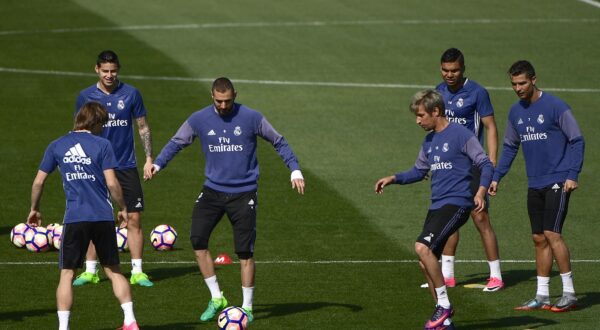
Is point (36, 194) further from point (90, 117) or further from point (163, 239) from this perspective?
point (163, 239)

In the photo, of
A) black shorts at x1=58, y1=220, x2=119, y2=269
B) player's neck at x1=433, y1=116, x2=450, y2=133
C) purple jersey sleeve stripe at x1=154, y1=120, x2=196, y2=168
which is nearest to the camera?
black shorts at x1=58, y1=220, x2=119, y2=269

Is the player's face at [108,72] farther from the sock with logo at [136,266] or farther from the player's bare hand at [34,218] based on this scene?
the player's bare hand at [34,218]

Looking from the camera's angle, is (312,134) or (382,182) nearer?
(382,182)

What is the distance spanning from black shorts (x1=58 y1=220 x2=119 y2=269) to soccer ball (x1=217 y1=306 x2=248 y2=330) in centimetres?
131

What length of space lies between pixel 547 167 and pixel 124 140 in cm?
571

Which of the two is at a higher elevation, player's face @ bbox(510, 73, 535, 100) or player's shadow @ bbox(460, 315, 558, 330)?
player's face @ bbox(510, 73, 535, 100)

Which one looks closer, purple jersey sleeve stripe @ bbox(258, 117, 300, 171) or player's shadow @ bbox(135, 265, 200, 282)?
purple jersey sleeve stripe @ bbox(258, 117, 300, 171)

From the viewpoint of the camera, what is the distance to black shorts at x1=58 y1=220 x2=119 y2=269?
44.5 ft

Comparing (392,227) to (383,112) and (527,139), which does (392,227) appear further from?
(383,112)

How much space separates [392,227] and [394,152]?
5.38m

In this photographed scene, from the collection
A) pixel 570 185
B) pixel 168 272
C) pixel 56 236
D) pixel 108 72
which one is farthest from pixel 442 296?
pixel 56 236

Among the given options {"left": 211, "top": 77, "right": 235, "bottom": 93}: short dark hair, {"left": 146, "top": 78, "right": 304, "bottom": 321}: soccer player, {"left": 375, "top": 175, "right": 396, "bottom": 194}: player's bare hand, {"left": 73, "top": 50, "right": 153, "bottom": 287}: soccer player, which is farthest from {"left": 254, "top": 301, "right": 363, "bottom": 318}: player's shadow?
{"left": 211, "top": 77, "right": 235, "bottom": 93}: short dark hair

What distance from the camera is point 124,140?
17.1m

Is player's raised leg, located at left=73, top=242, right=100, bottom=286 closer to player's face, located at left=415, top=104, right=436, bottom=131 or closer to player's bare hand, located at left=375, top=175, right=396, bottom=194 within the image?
player's bare hand, located at left=375, top=175, right=396, bottom=194
